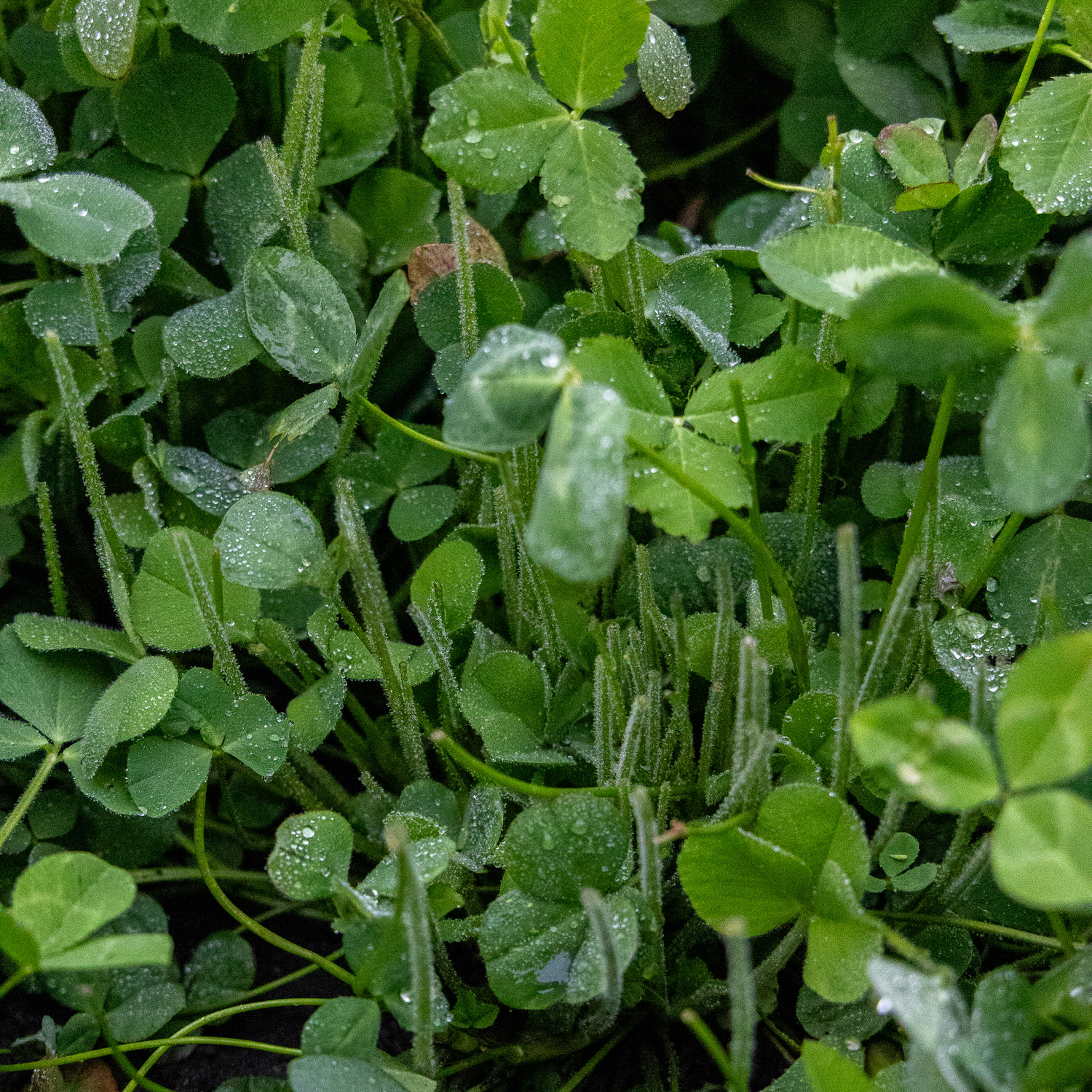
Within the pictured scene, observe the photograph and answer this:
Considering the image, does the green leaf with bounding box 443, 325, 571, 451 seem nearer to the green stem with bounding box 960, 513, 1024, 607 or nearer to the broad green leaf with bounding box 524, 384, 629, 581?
the broad green leaf with bounding box 524, 384, 629, 581

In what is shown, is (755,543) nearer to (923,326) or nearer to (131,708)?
(923,326)

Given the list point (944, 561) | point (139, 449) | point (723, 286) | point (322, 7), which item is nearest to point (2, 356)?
point (139, 449)

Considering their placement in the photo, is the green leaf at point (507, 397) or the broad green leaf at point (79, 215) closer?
the green leaf at point (507, 397)

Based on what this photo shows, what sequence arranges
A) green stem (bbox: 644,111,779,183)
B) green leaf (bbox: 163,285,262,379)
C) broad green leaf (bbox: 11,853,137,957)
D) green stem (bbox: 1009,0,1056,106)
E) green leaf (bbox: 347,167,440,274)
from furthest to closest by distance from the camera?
green stem (bbox: 644,111,779,183), green leaf (bbox: 347,167,440,274), green leaf (bbox: 163,285,262,379), green stem (bbox: 1009,0,1056,106), broad green leaf (bbox: 11,853,137,957)

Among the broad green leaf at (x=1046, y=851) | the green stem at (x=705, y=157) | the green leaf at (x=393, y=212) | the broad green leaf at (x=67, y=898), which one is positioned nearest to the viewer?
the broad green leaf at (x=1046, y=851)

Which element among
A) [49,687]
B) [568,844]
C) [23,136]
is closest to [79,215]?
[23,136]

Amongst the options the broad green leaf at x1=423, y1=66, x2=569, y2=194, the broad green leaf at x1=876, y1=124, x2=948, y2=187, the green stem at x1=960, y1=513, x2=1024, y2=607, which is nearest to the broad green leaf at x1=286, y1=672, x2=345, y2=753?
the broad green leaf at x1=423, y1=66, x2=569, y2=194

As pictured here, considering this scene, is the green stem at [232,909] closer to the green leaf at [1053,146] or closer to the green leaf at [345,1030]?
the green leaf at [345,1030]

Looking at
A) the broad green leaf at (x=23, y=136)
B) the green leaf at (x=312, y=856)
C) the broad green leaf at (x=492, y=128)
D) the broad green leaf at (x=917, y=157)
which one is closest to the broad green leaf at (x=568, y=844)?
the green leaf at (x=312, y=856)
